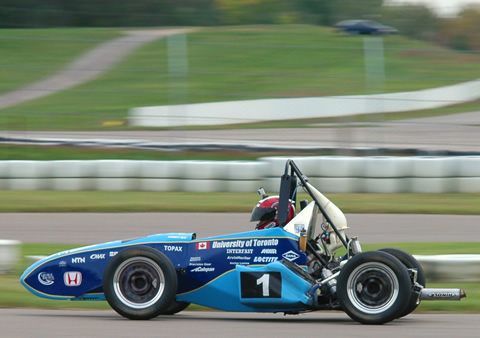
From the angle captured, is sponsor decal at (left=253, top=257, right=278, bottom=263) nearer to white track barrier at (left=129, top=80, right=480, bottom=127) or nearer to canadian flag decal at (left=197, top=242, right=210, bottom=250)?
canadian flag decal at (left=197, top=242, right=210, bottom=250)

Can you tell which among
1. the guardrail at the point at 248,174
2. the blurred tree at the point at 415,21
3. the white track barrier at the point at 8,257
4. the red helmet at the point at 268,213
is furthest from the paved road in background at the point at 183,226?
the blurred tree at the point at 415,21

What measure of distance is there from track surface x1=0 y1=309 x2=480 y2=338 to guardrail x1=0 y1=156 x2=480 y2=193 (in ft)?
21.2

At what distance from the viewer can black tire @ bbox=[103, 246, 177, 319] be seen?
216 inches

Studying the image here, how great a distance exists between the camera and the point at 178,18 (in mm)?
25781

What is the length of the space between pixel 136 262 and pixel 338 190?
24.2ft

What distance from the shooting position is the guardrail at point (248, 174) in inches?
485

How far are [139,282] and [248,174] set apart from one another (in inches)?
282

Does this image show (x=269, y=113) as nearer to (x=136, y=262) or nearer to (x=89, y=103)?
(x=89, y=103)

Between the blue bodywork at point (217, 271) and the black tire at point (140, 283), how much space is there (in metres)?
0.16

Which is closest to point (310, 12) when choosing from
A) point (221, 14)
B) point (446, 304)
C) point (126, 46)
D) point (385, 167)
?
point (221, 14)

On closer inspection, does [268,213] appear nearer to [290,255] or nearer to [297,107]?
[290,255]

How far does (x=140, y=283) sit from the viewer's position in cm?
558

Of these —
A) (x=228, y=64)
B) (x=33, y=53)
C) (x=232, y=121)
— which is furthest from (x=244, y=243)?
(x=33, y=53)

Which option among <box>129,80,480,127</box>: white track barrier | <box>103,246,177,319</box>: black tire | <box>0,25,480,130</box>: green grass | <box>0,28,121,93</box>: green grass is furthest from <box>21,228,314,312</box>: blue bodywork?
<box>0,28,121,93</box>: green grass
